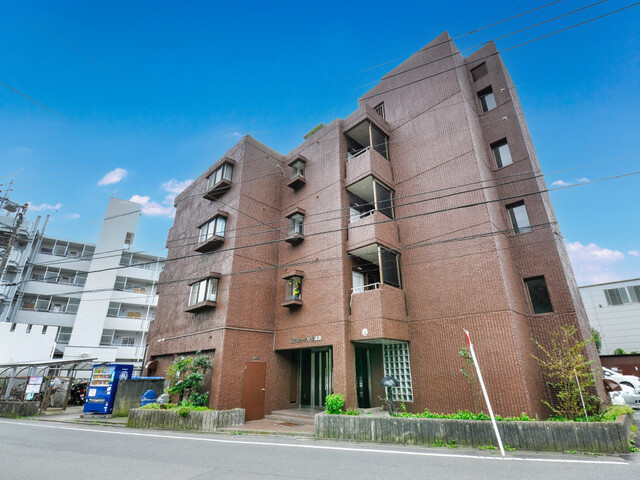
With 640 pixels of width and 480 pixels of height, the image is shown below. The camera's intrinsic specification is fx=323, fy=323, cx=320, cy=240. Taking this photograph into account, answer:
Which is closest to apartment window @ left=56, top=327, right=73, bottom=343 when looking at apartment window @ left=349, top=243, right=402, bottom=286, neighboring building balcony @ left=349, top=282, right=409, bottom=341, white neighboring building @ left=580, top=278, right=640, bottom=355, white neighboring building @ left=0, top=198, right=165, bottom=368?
white neighboring building @ left=0, top=198, right=165, bottom=368

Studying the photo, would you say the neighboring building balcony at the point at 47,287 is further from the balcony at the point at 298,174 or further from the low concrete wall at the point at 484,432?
the low concrete wall at the point at 484,432

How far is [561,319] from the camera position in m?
12.0

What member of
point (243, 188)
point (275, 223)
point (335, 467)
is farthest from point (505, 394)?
point (243, 188)

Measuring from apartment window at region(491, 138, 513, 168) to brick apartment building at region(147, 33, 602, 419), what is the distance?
6 cm

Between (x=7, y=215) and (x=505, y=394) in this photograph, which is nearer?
(x=505, y=394)

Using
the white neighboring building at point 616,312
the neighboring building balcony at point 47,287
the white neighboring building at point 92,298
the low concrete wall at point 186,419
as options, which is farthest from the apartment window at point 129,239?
the white neighboring building at point 616,312

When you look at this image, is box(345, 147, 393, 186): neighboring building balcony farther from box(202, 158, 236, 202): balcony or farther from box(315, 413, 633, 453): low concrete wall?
box(315, 413, 633, 453): low concrete wall

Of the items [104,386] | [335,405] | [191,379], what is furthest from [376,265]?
[104,386]

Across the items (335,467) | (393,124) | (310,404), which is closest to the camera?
(335,467)

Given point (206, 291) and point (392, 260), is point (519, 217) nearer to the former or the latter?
point (392, 260)

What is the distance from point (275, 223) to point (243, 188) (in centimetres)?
270

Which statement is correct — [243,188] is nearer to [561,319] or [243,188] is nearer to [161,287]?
[161,287]

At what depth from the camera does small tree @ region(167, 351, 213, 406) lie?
13.9m

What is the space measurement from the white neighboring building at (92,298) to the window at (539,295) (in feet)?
99.0
